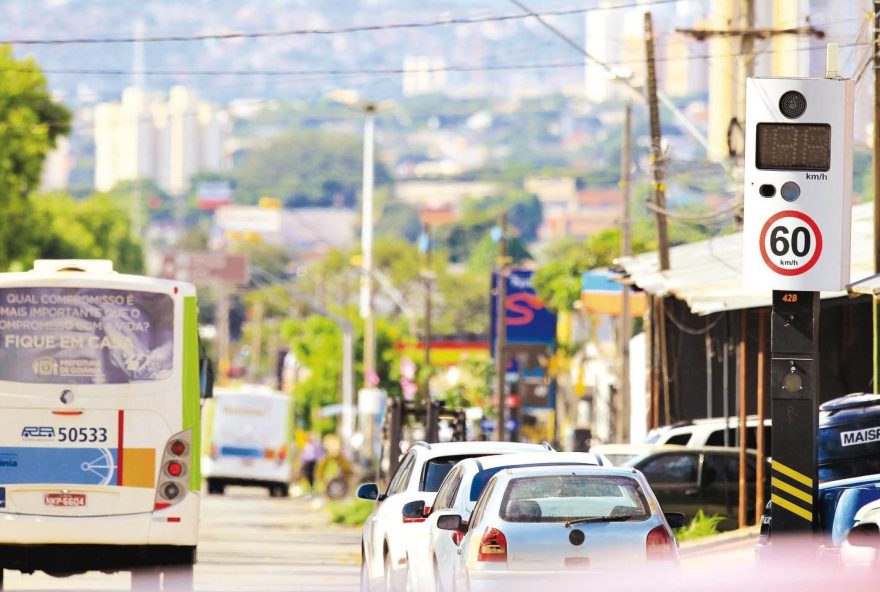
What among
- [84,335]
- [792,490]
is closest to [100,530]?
[84,335]

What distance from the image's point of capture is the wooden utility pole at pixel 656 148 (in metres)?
28.1

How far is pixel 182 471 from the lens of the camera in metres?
16.2

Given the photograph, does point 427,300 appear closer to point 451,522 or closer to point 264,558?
point 264,558

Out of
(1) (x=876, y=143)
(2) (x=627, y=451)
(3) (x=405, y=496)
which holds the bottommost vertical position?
(2) (x=627, y=451)

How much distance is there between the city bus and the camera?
52.5 ft

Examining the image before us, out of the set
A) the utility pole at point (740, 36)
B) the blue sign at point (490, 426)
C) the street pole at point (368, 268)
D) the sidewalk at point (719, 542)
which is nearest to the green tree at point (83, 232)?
the street pole at point (368, 268)

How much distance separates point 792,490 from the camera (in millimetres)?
14586

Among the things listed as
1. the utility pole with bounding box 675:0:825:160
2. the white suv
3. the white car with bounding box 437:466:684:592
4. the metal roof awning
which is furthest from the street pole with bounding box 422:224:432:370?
the white car with bounding box 437:466:684:592

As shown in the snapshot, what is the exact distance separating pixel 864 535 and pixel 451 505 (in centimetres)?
299

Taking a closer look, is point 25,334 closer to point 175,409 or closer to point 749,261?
point 175,409

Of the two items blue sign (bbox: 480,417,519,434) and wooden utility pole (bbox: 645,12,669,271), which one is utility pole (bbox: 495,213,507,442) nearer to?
blue sign (bbox: 480,417,519,434)

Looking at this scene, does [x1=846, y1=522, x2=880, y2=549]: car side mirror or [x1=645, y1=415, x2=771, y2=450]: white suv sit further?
[x1=645, y1=415, x2=771, y2=450]: white suv

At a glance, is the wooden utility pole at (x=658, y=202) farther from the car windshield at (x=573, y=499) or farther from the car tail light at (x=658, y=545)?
the car tail light at (x=658, y=545)

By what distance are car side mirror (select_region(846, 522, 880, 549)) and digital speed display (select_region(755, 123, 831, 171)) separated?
271 cm
